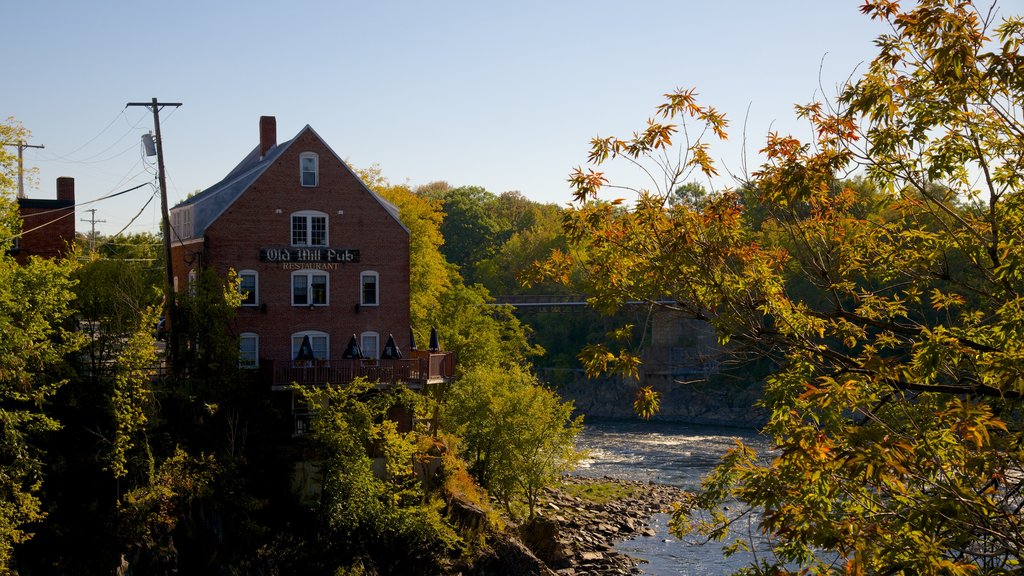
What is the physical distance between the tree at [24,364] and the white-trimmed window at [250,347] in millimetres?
7347

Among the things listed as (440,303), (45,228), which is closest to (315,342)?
(45,228)

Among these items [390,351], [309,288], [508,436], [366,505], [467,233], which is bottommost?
[366,505]

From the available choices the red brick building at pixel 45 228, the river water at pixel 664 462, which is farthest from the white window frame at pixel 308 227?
the river water at pixel 664 462

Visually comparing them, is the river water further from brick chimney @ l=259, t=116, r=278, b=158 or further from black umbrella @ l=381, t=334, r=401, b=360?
brick chimney @ l=259, t=116, r=278, b=158

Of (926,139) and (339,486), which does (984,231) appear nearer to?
(926,139)

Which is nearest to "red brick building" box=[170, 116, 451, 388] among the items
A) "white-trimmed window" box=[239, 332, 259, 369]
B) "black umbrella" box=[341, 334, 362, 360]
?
"white-trimmed window" box=[239, 332, 259, 369]

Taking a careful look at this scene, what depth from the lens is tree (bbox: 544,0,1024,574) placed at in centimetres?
912

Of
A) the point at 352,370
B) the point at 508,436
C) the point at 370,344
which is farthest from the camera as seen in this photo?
the point at 508,436

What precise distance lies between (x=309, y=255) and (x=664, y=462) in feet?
101

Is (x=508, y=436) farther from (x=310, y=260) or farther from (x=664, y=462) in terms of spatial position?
(x=664, y=462)

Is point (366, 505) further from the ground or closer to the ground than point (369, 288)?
closer to the ground

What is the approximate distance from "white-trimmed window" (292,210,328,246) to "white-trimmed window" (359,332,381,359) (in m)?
4.12

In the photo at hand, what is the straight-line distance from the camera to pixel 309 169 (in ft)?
133

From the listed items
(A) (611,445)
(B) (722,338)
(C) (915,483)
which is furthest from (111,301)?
(A) (611,445)
